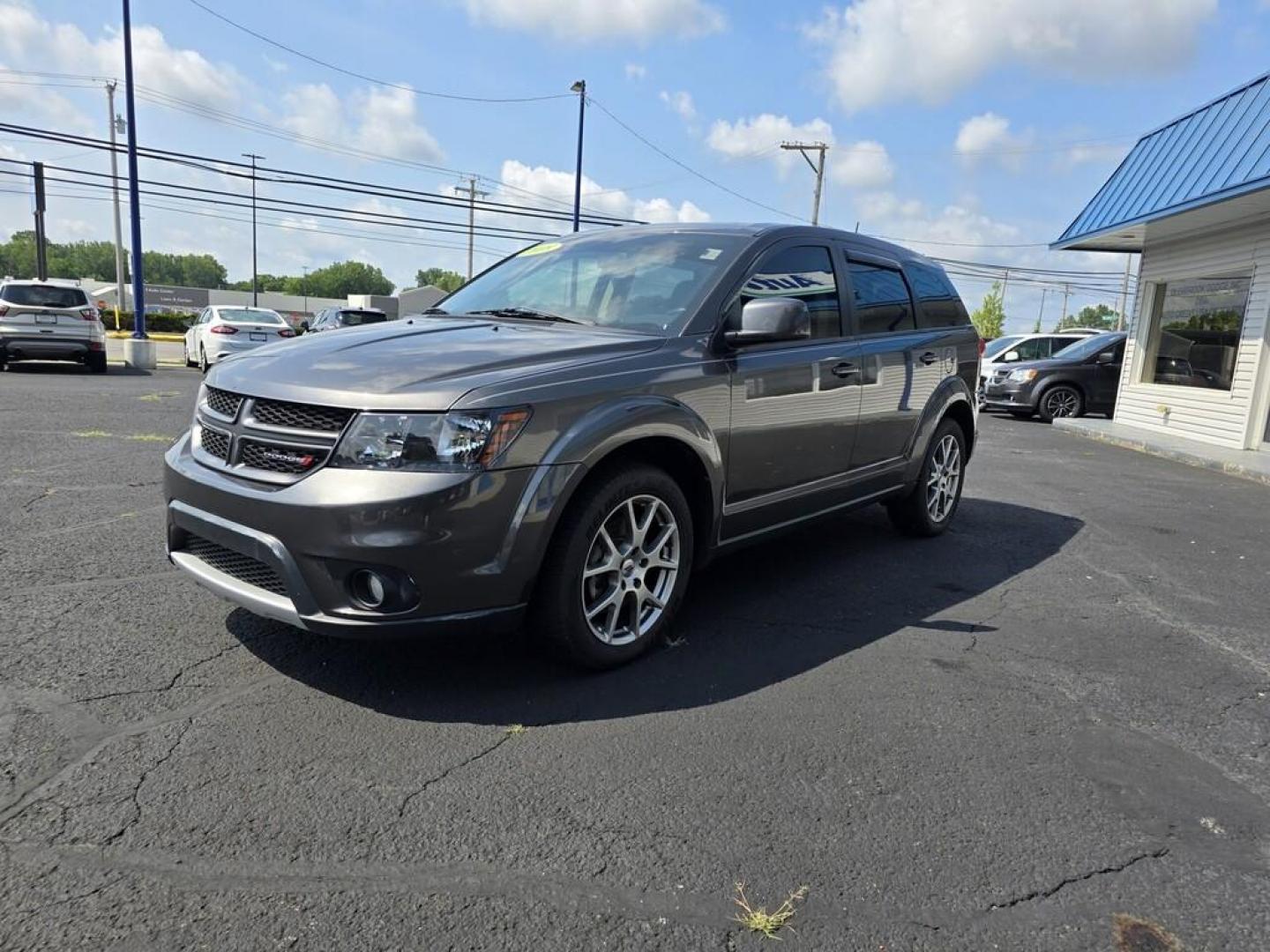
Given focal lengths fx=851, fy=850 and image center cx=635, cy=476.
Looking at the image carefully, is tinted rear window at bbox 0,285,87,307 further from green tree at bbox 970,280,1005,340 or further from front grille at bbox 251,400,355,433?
green tree at bbox 970,280,1005,340

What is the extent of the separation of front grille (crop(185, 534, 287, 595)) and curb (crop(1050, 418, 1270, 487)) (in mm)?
10741

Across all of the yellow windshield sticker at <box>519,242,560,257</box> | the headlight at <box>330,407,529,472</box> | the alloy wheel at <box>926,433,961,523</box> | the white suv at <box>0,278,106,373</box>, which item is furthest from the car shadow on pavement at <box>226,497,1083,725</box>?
the white suv at <box>0,278,106,373</box>

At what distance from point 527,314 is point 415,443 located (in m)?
1.47

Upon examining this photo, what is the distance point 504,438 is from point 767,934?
65.1 inches

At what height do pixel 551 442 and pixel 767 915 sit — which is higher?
pixel 551 442

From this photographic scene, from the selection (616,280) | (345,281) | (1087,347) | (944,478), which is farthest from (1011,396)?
(345,281)

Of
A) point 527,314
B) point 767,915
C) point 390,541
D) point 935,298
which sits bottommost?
point 767,915

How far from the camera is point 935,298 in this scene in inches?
225

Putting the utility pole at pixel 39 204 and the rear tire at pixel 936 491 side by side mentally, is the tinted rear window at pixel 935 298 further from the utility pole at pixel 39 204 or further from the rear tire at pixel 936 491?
the utility pole at pixel 39 204

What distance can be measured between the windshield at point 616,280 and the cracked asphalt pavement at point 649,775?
1.46 metres

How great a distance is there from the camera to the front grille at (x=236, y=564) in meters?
2.94

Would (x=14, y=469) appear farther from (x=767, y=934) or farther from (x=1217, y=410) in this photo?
(x=1217, y=410)

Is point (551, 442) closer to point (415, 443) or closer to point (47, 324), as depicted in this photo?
point (415, 443)

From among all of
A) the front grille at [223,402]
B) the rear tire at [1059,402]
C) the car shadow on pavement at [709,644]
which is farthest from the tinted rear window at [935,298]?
the rear tire at [1059,402]
